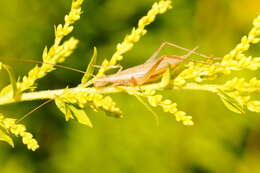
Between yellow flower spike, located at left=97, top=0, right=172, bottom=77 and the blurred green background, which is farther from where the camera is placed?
the blurred green background

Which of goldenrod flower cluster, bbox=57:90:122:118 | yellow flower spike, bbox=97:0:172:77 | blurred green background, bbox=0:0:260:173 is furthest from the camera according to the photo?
blurred green background, bbox=0:0:260:173

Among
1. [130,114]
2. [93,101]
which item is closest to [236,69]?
[93,101]

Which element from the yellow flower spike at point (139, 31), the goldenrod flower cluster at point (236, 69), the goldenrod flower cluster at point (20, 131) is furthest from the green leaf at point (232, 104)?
the goldenrod flower cluster at point (20, 131)

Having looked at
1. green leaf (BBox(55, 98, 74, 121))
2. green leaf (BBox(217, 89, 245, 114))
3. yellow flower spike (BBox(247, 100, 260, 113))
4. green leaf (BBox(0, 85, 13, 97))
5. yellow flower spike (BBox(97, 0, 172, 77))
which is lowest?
yellow flower spike (BBox(247, 100, 260, 113))

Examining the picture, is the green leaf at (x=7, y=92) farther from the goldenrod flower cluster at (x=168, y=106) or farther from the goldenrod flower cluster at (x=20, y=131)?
the goldenrod flower cluster at (x=168, y=106)

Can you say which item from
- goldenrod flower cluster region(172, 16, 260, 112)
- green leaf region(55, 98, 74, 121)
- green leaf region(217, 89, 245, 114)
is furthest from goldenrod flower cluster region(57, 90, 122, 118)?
green leaf region(217, 89, 245, 114)

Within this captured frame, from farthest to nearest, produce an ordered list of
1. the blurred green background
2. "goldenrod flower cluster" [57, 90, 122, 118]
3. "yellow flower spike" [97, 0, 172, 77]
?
the blurred green background < "yellow flower spike" [97, 0, 172, 77] < "goldenrod flower cluster" [57, 90, 122, 118]

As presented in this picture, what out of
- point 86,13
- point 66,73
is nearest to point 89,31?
point 86,13

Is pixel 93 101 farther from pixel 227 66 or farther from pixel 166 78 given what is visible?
pixel 227 66

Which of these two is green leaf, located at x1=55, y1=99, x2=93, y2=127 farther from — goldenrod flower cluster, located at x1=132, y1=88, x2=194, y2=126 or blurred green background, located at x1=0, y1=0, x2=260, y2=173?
blurred green background, located at x1=0, y1=0, x2=260, y2=173
